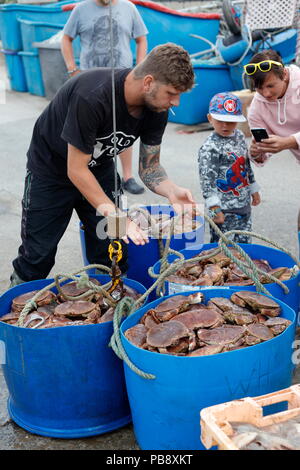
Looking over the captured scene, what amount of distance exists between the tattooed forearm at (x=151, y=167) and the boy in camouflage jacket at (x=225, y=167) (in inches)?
16.9

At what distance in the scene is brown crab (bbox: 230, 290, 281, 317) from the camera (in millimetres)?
2344

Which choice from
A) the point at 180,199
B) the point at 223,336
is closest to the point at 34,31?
the point at 180,199

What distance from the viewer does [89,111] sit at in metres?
2.59

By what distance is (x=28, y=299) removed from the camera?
2.63 m

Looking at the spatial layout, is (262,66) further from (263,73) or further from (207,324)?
(207,324)

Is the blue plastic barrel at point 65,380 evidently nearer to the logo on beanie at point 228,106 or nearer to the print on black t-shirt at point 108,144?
the print on black t-shirt at point 108,144

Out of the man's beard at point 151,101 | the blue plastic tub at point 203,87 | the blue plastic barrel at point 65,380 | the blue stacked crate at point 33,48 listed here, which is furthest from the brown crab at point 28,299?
the blue stacked crate at point 33,48

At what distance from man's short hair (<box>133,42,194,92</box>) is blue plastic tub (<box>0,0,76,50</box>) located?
30.6 feet

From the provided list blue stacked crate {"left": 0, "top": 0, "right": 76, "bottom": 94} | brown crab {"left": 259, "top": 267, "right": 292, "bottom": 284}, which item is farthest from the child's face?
blue stacked crate {"left": 0, "top": 0, "right": 76, "bottom": 94}

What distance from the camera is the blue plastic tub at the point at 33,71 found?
10.7 metres

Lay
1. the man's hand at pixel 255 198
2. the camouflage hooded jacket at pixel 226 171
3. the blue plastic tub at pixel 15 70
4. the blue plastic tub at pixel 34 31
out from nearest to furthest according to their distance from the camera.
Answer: the camouflage hooded jacket at pixel 226 171 < the man's hand at pixel 255 198 < the blue plastic tub at pixel 34 31 < the blue plastic tub at pixel 15 70

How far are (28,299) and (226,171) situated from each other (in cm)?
159

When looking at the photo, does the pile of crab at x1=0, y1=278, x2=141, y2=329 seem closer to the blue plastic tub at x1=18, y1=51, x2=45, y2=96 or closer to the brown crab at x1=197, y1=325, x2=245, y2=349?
the brown crab at x1=197, y1=325, x2=245, y2=349
